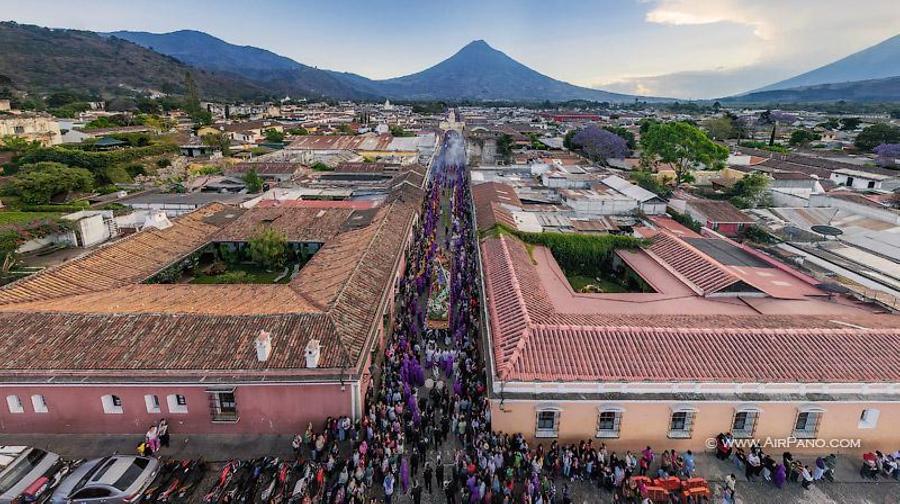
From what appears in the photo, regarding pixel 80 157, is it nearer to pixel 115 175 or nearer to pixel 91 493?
pixel 115 175

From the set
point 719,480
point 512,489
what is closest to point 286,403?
point 512,489

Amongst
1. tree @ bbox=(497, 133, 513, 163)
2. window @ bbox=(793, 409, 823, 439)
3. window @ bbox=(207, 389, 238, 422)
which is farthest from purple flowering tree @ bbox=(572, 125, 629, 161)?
window @ bbox=(207, 389, 238, 422)

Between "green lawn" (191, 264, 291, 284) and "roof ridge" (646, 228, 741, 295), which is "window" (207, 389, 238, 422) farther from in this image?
"roof ridge" (646, 228, 741, 295)

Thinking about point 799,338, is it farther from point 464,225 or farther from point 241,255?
point 241,255

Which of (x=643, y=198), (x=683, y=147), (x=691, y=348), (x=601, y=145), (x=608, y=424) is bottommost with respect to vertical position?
(x=608, y=424)

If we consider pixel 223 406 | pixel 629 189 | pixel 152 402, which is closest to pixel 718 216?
pixel 629 189

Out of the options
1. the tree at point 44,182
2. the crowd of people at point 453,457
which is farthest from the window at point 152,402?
the tree at point 44,182
